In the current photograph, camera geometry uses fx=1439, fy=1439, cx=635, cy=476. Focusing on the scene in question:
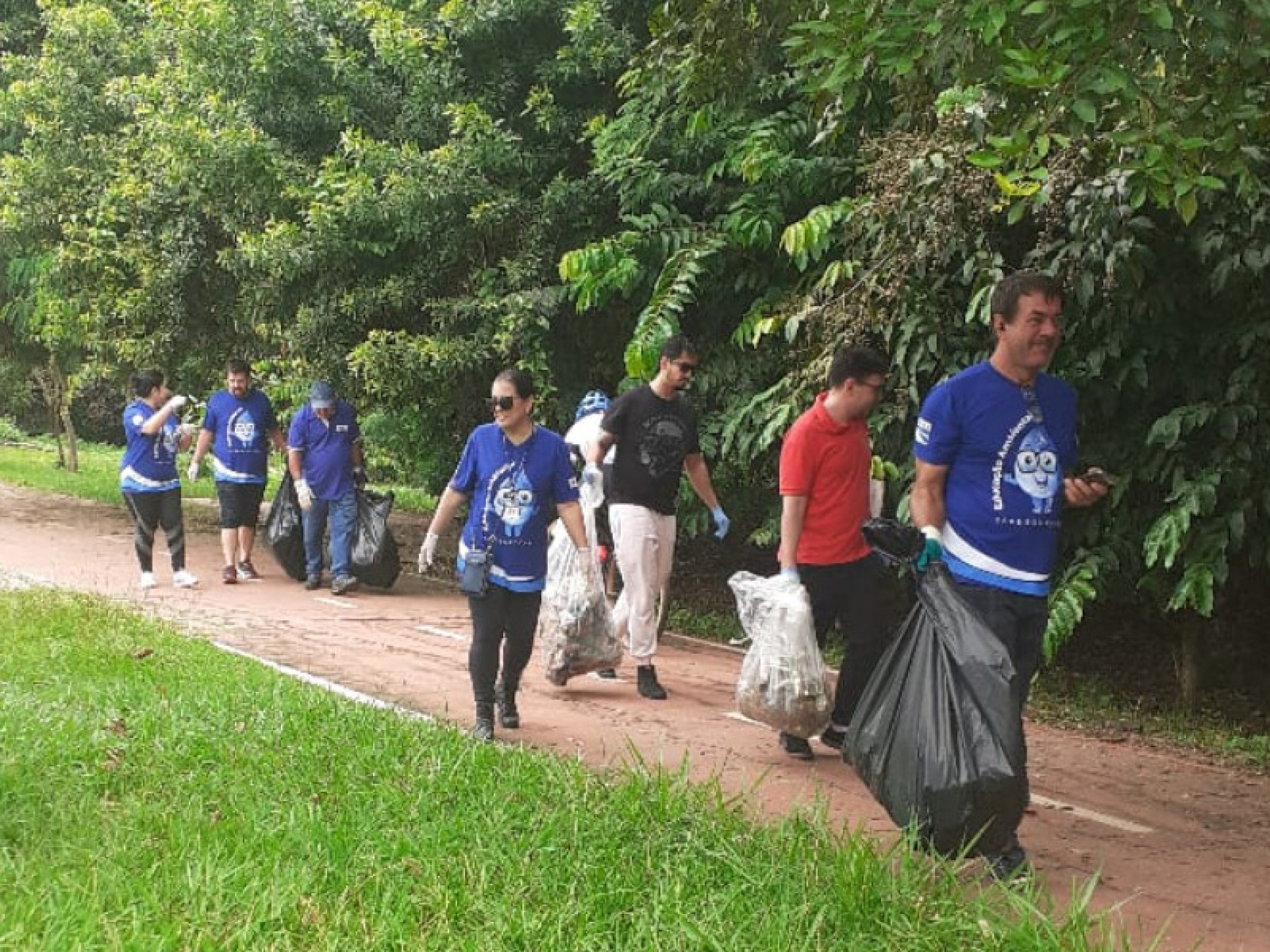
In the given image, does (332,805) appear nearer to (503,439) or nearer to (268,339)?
(503,439)

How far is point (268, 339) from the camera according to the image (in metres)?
13.4

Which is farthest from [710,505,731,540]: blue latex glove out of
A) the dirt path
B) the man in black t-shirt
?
the dirt path

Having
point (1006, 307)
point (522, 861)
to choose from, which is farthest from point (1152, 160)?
point (522, 861)

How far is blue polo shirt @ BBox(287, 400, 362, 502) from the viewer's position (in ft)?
38.7

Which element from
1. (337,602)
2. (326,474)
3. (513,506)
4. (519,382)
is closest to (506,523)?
(513,506)

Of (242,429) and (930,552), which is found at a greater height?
(242,429)

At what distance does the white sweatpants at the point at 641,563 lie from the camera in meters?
7.77

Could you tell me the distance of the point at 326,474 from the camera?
1180 cm

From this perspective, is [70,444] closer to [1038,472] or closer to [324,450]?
[324,450]

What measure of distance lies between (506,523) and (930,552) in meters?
2.30

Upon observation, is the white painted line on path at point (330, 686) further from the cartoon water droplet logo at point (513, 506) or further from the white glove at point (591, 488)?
the white glove at point (591, 488)

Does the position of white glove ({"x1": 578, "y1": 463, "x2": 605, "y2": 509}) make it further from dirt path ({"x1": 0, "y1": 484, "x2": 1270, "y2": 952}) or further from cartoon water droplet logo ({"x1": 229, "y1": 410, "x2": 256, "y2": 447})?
cartoon water droplet logo ({"x1": 229, "y1": 410, "x2": 256, "y2": 447})

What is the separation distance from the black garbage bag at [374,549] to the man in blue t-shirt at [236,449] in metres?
0.95

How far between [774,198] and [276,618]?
4.55 metres
